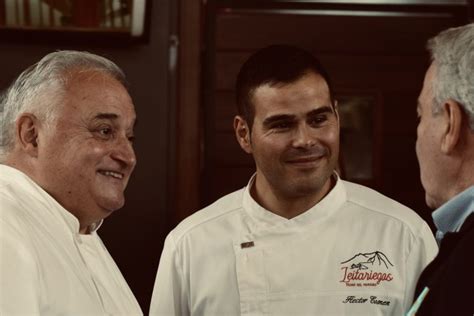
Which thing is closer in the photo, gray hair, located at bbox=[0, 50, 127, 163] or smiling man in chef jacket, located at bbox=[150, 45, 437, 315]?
gray hair, located at bbox=[0, 50, 127, 163]

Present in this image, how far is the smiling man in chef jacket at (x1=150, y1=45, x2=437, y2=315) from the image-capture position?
211 cm

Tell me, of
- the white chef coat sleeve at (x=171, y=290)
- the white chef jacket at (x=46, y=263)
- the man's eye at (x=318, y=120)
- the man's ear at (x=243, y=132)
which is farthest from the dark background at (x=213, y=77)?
the white chef jacket at (x=46, y=263)

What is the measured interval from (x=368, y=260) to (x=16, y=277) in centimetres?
102

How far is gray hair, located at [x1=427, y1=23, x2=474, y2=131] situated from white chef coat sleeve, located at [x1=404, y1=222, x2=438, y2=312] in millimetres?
665

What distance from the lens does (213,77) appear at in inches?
137

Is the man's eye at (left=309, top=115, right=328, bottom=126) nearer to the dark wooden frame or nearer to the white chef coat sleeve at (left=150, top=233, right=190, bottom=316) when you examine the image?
the white chef coat sleeve at (left=150, top=233, right=190, bottom=316)

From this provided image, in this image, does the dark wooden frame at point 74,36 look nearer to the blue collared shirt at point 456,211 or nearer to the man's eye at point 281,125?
the man's eye at point 281,125

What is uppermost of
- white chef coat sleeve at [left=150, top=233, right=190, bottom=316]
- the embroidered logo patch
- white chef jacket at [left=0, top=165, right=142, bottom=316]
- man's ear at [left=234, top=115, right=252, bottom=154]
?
man's ear at [left=234, top=115, right=252, bottom=154]

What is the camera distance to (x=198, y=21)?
10.9ft

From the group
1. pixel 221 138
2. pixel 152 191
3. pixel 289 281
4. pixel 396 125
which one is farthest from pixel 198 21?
pixel 289 281

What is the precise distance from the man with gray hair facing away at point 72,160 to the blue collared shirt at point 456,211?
0.74m

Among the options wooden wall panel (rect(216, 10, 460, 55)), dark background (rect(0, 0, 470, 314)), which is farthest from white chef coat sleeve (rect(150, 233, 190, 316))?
wooden wall panel (rect(216, 10, 460, 55))

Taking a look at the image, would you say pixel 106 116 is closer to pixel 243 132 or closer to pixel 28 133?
pixel 28 133

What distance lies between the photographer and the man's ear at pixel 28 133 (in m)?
1.81
